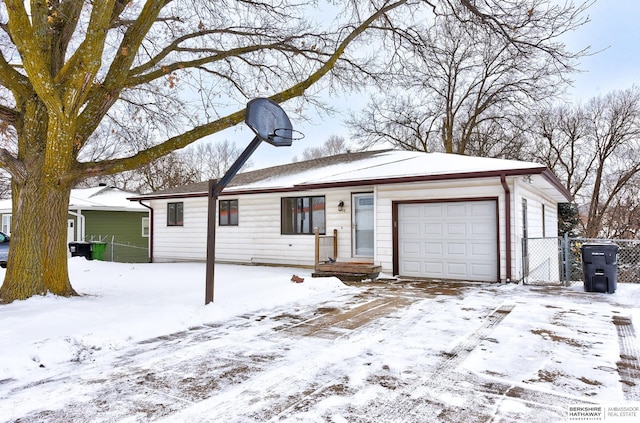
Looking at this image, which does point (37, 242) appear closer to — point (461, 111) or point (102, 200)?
point (102, 200)

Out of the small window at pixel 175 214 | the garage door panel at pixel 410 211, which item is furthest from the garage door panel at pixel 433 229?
the small window at pixel 175 214

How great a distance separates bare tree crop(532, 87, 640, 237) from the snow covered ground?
799 inches

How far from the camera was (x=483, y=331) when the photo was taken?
16.1 ft

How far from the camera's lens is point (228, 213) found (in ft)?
44.5

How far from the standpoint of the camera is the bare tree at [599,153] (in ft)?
74.8

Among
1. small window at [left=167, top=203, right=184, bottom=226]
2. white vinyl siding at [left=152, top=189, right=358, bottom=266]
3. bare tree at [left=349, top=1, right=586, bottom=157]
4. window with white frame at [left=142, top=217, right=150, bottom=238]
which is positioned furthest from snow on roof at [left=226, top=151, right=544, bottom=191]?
window with white frame at [left=142, top=217, right=150, bottom=238]

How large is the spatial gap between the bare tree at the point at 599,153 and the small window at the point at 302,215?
17353 mm

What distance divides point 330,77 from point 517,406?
26.2 ft

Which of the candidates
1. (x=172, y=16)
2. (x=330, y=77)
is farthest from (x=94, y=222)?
(x=330, y=77)

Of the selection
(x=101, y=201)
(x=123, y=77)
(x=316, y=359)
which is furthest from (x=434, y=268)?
(x=101, y=201)

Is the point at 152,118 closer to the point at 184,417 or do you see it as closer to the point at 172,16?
the point at 172,16

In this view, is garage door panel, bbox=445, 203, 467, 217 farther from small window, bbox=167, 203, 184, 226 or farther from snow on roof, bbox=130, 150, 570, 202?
small window, bbox=167, 203, 184, 226

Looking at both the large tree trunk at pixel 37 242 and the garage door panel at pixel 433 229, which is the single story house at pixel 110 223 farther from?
the garage door panel at pixel 433 229

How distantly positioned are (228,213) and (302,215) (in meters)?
2.90
